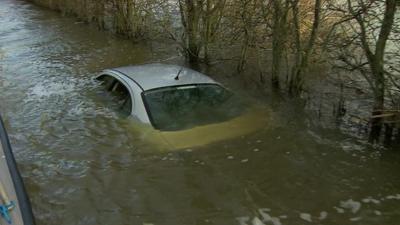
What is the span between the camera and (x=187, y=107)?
257 inches

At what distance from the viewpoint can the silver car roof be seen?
669 cm

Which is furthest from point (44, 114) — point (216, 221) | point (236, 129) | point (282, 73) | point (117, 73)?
point (282, 73)

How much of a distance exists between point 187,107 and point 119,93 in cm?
137

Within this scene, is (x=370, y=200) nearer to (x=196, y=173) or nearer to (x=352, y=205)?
(x=352, y=205)

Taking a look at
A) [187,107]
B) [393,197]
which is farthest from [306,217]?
[187,107]

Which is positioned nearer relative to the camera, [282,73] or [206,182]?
[206,182]

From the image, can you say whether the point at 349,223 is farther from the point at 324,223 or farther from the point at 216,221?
the point at 216,221

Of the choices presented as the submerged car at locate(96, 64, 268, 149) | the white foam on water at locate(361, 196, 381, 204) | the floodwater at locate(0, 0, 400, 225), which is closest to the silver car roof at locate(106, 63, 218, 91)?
Result: the submerged car at locate(96, 64, 268, 149)

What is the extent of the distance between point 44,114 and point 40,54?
5646mm

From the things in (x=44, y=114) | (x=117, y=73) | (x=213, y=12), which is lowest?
(x=44, y=114)

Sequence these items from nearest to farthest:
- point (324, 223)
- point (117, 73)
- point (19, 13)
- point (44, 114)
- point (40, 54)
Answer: point (324, 223)
point (117, 73)
point (44, 114)
point (40, 54)
point (19, 13)

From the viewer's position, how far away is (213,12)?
11047 mm

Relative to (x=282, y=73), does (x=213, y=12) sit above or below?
above

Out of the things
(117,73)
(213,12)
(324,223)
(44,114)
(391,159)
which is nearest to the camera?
(324,223)
